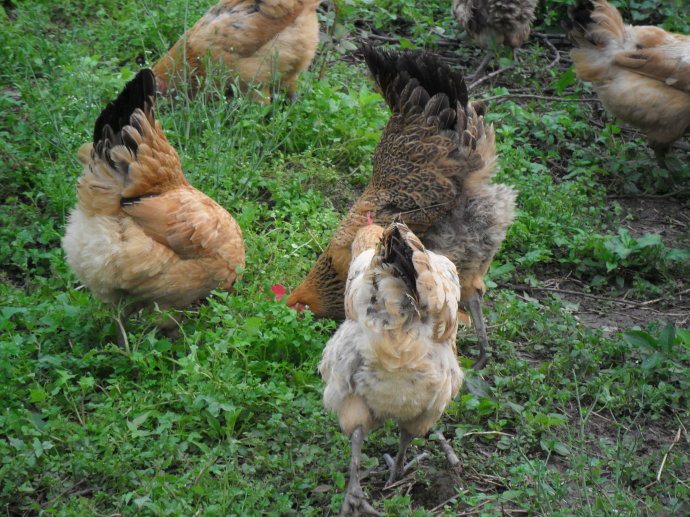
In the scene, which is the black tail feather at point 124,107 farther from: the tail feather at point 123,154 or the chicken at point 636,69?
the chicken at point 636,69

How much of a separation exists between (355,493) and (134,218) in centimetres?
227

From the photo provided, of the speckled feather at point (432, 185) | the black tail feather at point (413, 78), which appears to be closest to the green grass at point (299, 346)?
the speckled feather at point (432, 185)

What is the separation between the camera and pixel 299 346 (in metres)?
4.75

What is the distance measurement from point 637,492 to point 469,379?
1207mm

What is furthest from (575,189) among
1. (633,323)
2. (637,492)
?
(637,492)

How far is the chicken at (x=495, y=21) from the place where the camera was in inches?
331

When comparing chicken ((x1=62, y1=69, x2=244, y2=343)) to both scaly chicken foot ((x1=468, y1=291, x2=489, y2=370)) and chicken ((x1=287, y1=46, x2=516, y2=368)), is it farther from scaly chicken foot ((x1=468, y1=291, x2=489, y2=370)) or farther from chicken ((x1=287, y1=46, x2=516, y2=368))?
scaly chicken foot ((x1=468, y1=291, x2=489, y2=370))

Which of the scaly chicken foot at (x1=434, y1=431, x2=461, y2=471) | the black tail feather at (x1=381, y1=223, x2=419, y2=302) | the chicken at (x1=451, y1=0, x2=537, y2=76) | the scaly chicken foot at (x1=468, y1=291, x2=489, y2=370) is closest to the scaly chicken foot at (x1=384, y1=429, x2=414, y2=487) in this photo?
the scaly chicken foot at (x1=434, y1=431, x2=461, y2=471)

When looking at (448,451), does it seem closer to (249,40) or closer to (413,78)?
(413,78)

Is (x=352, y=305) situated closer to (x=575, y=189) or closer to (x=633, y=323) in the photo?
(x=633, y=323)

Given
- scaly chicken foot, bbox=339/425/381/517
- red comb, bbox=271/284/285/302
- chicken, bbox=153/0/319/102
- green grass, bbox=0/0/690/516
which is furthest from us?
chicken, bbox=153/0/319/102

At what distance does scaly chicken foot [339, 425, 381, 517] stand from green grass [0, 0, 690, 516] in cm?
14

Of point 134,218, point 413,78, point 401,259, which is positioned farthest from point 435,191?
point 134,218

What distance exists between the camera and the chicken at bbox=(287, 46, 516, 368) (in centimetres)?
501
